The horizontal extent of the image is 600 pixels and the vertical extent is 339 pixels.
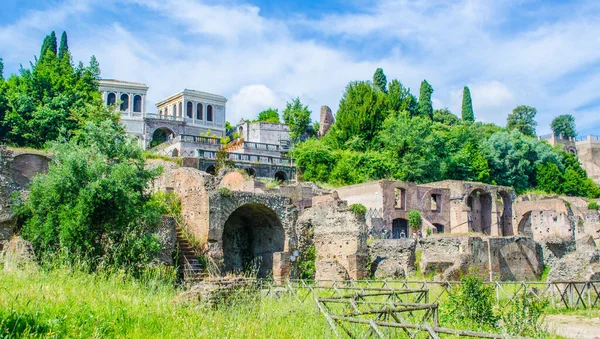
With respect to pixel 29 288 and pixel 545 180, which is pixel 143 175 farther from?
pixel 545 180

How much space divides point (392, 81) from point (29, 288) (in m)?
48.5

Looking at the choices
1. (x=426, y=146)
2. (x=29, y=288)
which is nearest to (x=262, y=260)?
(x=29, y=288)

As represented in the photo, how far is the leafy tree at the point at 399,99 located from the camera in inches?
1937

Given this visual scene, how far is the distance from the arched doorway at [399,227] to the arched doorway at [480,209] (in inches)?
271

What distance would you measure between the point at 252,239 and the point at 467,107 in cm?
5487

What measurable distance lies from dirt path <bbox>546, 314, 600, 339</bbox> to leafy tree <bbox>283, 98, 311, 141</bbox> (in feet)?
118

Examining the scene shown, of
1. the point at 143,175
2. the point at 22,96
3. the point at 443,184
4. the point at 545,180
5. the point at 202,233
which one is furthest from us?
the point at 545,180

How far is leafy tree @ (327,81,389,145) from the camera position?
45219 mm

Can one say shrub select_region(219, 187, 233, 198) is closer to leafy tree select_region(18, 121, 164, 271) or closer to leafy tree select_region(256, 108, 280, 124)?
leafy tree select_region(18, 121, 164, 271)

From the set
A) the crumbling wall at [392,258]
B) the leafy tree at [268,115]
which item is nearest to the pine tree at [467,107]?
the leafy tree at [268,115]

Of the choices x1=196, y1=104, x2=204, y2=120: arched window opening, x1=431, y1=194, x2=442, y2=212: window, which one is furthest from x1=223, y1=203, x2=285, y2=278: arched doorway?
x1=196, y1=104, x2=204, y2=120: arched window opening

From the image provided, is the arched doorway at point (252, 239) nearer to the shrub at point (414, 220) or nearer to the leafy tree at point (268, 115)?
the shrub at point (414, 220)

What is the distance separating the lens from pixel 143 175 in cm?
1766

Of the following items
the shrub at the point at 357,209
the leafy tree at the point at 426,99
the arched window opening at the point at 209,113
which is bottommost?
the shrub at the point at 357,209
